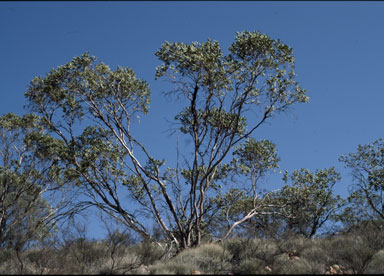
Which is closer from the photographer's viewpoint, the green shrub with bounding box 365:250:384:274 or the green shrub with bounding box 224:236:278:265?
the green shrub with bounding box 365:250:384:274

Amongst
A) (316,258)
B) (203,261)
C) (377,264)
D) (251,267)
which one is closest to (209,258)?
(203,261)

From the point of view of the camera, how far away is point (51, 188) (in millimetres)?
23562

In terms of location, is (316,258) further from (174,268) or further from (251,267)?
(174,268)

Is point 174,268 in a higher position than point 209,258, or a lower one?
lower

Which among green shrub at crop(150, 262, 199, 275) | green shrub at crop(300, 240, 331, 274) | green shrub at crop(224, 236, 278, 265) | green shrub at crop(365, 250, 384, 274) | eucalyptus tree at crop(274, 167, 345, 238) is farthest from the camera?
eucalyptus tree at crop(274, 167, 345, 238)

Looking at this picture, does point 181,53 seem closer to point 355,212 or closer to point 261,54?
point 261,54

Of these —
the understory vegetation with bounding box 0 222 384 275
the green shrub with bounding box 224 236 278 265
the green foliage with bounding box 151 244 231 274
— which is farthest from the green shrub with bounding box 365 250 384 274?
the green foliage with bounding box 151 244 231 274

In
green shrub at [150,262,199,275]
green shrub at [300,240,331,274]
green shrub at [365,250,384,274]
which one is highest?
green shrub at [150,262,199,275]

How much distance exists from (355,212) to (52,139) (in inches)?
673

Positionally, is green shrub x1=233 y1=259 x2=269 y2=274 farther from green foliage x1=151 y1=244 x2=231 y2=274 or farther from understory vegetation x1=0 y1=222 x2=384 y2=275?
green foliage x1=151 y1=244 x2=231 y2=274

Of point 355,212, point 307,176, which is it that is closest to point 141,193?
point 307,176

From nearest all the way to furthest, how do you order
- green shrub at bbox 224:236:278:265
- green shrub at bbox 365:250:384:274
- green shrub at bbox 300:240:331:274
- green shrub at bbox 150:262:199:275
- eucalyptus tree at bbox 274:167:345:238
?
green shrub at bbox 150:262:199:275 → green shrub at bbox 300:240:331:274 → green shrub at bbox 365:250:384:274 → green shrub at bbox 224:236:278:265 → eucalyptus tree at bbox 274:167:345:238

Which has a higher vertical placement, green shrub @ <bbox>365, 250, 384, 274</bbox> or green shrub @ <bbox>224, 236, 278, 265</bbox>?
green shrub @ <bbox>224, 236, 278, 265</bbox>

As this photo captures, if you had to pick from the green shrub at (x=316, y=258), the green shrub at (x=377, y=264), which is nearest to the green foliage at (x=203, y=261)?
the green shrub at (x=316, y=258)
